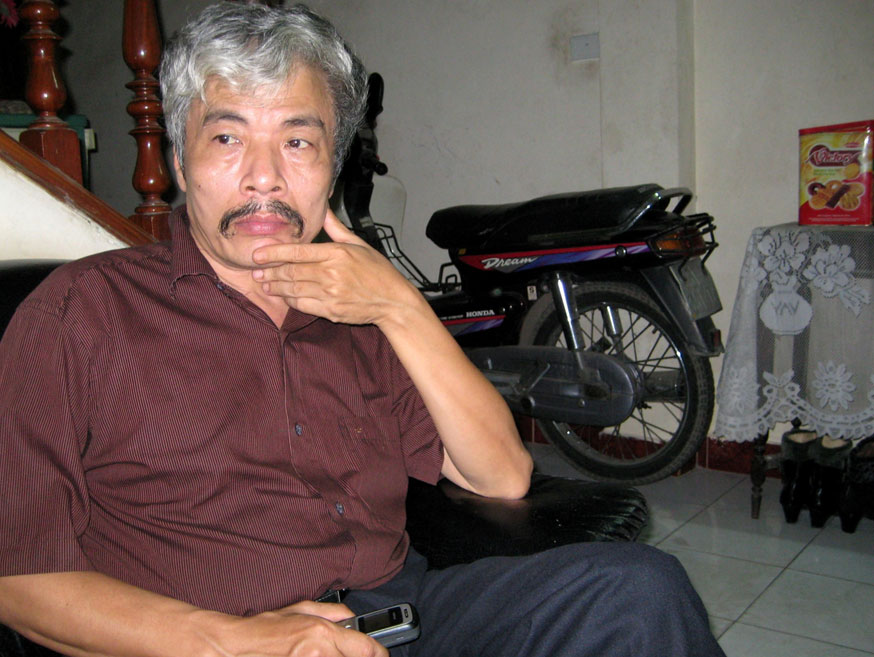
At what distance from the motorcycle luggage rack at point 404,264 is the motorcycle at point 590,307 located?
151 millimetres

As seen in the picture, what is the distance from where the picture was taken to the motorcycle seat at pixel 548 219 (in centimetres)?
238

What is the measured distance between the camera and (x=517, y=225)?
2.63 m

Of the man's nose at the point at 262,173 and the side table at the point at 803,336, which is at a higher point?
the man's nose at the point at 262,173

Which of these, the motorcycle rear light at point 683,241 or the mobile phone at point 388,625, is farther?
the motorcycle rear light at point 683,241

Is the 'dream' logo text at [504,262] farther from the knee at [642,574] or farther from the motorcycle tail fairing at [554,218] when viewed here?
the knee at [642,574]

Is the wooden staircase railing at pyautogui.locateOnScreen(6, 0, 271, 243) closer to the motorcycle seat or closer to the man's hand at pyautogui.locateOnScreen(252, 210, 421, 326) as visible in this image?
the man's hand at pyautogui.locateOnScreen(252, 210, 421, 326)

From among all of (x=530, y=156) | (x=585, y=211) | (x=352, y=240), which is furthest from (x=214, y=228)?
(x=530, y=156)

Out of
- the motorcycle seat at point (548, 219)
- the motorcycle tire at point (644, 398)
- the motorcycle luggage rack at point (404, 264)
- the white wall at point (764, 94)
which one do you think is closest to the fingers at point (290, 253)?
the motorcycle seat at point (548, 219)

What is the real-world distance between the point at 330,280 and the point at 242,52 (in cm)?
33

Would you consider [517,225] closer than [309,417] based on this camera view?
No

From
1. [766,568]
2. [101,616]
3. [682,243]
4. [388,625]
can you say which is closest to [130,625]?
[101,616]

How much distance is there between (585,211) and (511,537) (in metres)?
1.55

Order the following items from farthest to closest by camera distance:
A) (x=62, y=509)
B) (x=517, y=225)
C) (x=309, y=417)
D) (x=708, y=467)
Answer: (x=708, y=467) → (x=517, y=225) → (x=309, y=417) → (x=62, y=509)

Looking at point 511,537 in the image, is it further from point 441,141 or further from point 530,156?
point 441,141
